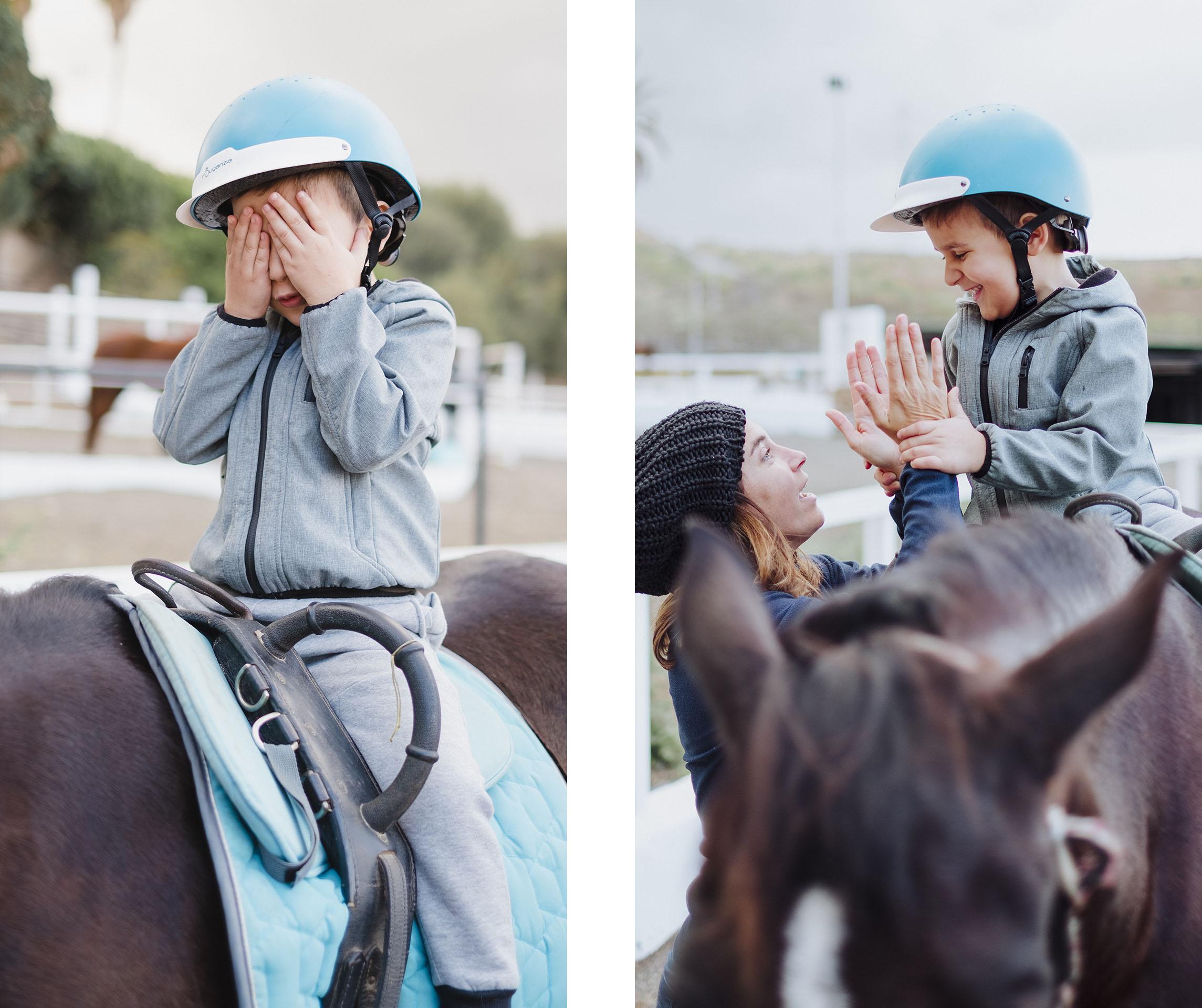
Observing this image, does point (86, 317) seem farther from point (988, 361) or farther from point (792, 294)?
point (988, 361)

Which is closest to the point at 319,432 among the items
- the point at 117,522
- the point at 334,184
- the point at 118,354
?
the point at 334,184

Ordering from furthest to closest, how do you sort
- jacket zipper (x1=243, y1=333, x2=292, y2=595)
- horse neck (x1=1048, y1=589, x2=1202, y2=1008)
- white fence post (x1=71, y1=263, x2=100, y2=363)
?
1. white fence post (x1=71, y1=263, x2=100, y2=363)
2. jacket zipper (x1=243, y1=333, x2=292, y2=595)
3. horse neck (x1=1048, y1=589, x2=1202, y2=1008)

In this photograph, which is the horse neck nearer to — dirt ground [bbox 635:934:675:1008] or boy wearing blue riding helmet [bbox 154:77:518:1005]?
boy wearing blue riding helmet [bbox 154:77:518:1005]

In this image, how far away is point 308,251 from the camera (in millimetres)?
1227

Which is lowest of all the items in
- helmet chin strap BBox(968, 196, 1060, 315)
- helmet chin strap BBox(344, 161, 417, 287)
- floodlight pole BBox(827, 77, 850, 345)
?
helmet chin strap BBox(968, 196, 1060, 315)

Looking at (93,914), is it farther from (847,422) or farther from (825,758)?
(847,422)

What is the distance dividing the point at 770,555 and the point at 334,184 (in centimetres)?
Answer: 82

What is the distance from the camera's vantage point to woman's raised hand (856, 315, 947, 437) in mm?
1100

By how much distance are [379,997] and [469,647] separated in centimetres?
70

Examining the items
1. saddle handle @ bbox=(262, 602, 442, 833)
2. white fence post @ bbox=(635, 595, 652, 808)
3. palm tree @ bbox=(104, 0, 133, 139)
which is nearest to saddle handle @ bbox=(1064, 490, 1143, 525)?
saddle handle @ bbox=(262, 602, 442, 833)

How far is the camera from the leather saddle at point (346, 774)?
104 cm

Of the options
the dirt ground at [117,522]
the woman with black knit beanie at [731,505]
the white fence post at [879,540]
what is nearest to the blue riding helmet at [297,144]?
the woman with black knit beanie at [731,505]

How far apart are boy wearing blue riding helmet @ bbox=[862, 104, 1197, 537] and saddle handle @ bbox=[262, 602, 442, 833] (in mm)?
638

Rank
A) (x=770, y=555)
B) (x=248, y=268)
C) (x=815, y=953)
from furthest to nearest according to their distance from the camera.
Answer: (x=248, y=268) < (x=770, y=555) < (x=815, y=953)
